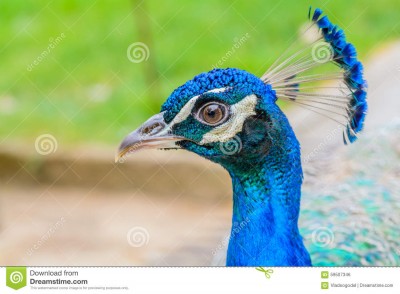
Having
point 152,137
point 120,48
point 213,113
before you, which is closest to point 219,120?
point 213,113

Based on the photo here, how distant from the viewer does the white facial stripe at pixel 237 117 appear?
5.09ft

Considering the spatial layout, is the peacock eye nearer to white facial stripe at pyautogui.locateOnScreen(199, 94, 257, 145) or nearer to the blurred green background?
white facial stripe at pyautogui.locateOnScreen(199, 94, 257, 145)

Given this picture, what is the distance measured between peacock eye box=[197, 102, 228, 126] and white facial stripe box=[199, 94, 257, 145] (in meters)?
0.01

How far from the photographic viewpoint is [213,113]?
5.08 ft

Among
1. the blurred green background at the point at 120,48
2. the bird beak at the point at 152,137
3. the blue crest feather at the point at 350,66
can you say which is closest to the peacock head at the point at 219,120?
the bird beak at the point at 152,137

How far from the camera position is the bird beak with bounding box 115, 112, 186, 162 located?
1568 millimetres

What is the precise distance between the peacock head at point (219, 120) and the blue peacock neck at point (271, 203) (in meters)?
0.03

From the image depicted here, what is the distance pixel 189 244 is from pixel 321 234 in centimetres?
84

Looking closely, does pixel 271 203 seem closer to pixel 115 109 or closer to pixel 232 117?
pixel 232 117

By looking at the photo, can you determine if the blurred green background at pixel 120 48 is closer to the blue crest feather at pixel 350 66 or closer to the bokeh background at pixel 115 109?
the bokeh background at pixel 115 109

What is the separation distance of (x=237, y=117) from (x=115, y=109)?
1.81 m

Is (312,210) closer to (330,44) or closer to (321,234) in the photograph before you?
(321,234)
